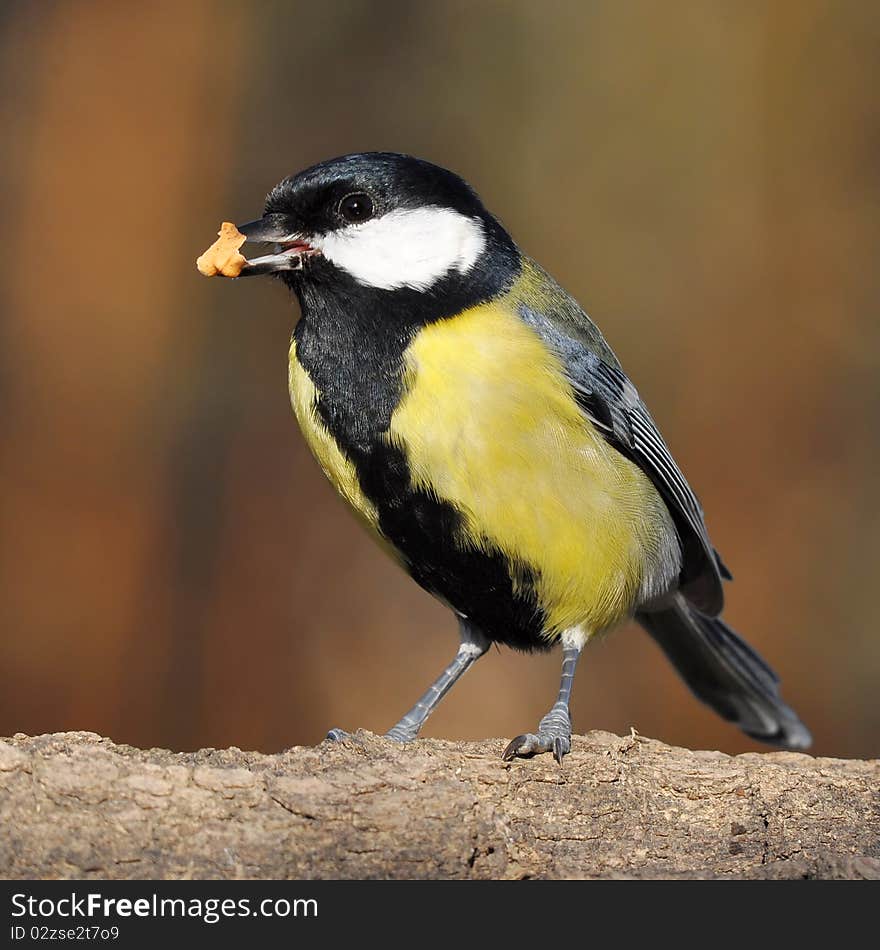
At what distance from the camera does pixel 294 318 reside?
22.7ft

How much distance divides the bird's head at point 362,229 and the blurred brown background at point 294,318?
3.56 m

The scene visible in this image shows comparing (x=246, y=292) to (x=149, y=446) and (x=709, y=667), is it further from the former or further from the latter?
(x=709, y=667)

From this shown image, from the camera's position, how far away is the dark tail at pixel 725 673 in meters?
4.68

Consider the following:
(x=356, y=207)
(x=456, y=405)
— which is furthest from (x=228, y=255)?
(x=456, y=405)

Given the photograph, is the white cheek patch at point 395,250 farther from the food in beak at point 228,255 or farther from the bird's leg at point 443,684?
the bird's leg at point 443,684

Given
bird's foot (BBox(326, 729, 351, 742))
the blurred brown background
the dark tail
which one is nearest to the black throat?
bird's foot (BBox(326, 729, 351, 742))

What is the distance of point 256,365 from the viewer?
7055 millimetres

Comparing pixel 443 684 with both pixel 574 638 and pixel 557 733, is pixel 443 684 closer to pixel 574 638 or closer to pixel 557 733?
pixel 574 638

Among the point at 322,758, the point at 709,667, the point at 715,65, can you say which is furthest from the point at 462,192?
the point at 715,65

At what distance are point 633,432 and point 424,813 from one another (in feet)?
5.17

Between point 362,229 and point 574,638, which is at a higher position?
point 362,229

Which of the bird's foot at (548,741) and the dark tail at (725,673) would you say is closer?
the bird's foot at (548,741)

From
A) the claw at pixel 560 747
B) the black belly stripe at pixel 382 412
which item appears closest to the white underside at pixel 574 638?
the black belly stripe at pixel 382 412

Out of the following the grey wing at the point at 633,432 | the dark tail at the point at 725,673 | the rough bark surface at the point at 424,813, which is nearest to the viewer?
the rough bark surface at the point at 424,813
